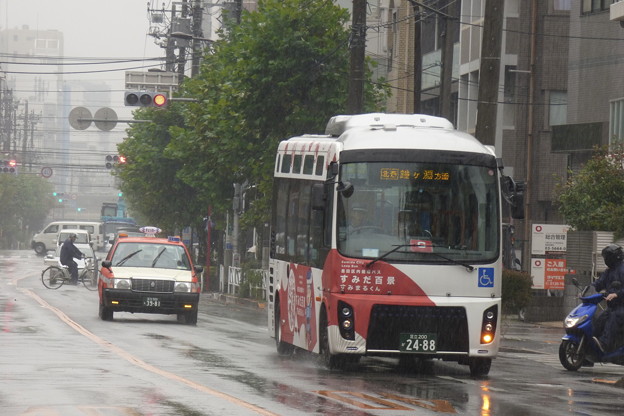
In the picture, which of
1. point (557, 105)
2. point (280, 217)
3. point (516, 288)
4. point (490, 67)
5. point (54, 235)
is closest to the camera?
point (280, 217)

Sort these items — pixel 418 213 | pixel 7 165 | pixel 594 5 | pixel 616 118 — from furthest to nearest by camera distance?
→ pixel 7 165, pixel 594 5, pixel 616 118, pixel 418 213

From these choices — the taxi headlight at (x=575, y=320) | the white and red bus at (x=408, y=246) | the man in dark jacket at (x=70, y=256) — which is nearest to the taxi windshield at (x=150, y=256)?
the white and red bus at (x=408, y=246)

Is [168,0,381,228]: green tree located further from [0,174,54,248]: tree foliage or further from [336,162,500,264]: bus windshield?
[0,174,54,248]: tree foliage

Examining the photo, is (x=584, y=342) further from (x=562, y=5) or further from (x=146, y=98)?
(x=562, y=5)

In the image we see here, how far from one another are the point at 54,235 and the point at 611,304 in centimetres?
8419

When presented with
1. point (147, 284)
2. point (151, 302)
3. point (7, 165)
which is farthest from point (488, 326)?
point (7, 165)

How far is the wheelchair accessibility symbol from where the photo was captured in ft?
58.8

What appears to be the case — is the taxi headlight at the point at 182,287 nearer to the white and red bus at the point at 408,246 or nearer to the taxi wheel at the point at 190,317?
the taxi wheel at the point at 190,317

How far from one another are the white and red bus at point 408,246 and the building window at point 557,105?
28.2m

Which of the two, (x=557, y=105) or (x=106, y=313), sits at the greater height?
(x=557, y=105)

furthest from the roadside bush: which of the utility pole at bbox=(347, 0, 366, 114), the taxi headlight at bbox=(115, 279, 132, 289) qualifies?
the taxi headlight at bbox=(115, 279, 132, 289)

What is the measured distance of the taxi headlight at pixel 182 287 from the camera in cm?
2888

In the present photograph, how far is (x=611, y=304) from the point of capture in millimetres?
19109

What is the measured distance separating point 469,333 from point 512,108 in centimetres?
3011
